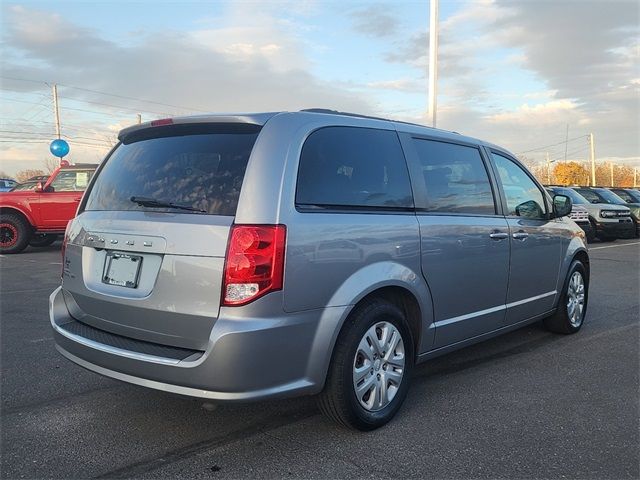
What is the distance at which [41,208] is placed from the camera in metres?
13.0

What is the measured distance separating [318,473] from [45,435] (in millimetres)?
1654

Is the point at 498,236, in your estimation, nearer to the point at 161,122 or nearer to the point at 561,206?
the point at 561,206

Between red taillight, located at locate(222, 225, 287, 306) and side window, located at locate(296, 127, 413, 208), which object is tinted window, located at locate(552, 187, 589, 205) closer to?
side window, located at locate(296, 127, 413, 208)

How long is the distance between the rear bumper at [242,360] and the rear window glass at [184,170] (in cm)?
63

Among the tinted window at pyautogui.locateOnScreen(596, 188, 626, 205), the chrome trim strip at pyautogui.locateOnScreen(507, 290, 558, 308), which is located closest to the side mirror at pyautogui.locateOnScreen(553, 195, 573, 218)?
the chrome trim strip at pyautogui.locateOnScreen(507, 290, 558, 308)

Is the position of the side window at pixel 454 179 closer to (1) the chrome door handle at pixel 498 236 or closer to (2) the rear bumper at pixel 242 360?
(1) the chrome door handle at pixel 498 236

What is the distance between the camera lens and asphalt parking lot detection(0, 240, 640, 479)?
9.76ft

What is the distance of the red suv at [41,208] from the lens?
42.4 feet

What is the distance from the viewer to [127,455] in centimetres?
307

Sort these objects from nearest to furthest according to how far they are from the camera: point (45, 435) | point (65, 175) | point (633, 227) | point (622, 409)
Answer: point (45, 435) → point (622, 409) → point (65, 175) → point (633, 227)

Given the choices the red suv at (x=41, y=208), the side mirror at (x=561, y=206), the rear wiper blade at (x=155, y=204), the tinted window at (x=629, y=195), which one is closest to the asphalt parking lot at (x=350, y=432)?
the rear wiper blade at (x=155, y=204)

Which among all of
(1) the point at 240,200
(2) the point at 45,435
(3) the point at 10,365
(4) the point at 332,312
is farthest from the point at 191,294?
(3) the point at 10,365

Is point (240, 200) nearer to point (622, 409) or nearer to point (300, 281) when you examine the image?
point (300, 281)

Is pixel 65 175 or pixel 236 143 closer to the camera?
pixel 236 143
